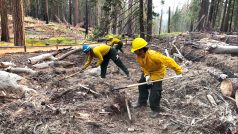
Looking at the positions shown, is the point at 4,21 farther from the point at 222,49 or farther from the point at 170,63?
the point at 170,63

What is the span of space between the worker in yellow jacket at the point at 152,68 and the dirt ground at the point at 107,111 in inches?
10.7

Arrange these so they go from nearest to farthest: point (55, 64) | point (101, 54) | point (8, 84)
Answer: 1. point (8, 84)
2. point (101, 54)
3. point (55, 64)

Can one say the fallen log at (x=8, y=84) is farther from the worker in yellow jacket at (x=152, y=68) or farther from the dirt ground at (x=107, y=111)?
the worker in yellow jacket at (x=152, y=68)

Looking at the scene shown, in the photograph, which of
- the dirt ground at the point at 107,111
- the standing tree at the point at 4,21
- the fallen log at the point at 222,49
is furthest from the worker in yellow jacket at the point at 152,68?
the standing tree at the point at 4,21

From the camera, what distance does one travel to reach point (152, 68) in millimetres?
6523

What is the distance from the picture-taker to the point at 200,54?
12648 millimetres

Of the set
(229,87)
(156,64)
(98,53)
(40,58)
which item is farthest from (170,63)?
(40,58)

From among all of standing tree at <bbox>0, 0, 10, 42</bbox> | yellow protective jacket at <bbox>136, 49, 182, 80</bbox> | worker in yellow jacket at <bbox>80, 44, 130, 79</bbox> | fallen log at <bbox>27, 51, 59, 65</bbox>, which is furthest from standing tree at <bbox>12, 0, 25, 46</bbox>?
yellow protective jacket at <bbox>136, 49, 182, 80</bbox>

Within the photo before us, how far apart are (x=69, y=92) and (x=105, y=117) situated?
4.81ft

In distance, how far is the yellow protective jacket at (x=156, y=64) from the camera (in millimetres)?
6258

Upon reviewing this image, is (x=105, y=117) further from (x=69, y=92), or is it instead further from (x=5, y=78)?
(x=5, y=78)

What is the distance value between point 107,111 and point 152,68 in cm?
136

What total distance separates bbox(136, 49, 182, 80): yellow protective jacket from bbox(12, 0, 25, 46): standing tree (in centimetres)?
1009

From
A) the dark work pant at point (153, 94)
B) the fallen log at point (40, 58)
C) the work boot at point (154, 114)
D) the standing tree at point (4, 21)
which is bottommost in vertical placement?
the work boot at point (154, 114)
